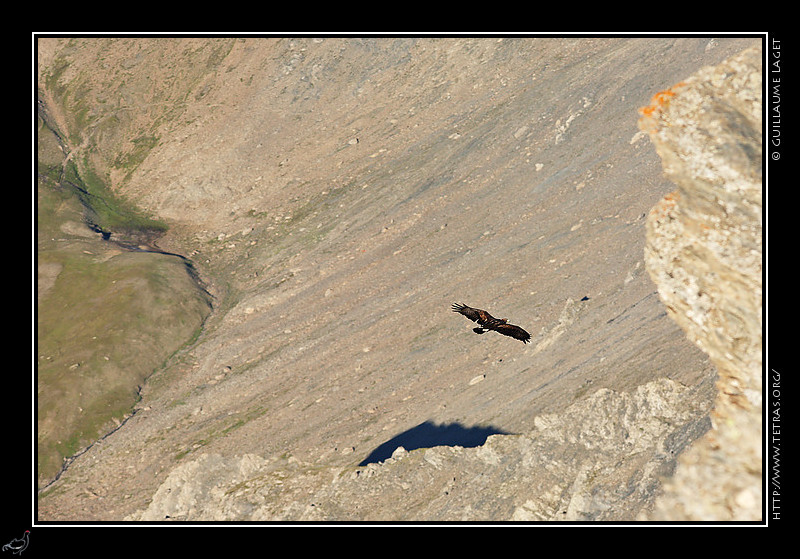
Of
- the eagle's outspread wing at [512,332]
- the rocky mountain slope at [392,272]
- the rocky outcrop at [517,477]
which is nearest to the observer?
the rocky outcrop at [517,477]

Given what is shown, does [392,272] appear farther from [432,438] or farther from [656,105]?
[656,105]

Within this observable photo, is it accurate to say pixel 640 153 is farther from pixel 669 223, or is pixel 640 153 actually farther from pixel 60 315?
pixel 60 315

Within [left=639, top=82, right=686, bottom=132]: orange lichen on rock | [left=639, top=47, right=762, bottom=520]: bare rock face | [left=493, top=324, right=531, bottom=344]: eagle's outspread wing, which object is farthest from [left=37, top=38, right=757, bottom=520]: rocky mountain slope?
[left=639, top=82, right=686, bottom=132]: orange lichen on rock

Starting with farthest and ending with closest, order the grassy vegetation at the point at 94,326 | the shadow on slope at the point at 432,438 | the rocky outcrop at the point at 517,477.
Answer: the grassy vegetation at the point at 94,326 < the shadow on slope at the point at 432,438 < the rocky outcrop at the point at 517,477

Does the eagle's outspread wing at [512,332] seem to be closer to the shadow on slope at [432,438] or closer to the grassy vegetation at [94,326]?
the shadow on slope at [432,438]

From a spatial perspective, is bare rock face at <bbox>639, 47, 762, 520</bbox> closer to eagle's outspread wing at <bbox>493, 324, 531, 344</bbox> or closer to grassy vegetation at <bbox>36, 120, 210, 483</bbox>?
eagle's outspread wing at <bbox>493, 324, 531, 344</bbox>

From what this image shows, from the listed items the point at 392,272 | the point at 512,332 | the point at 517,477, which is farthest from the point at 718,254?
the point at 392,272

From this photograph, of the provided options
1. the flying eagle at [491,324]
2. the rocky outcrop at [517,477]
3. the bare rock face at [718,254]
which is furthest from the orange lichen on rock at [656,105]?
the rocky outcrop at [517,477]
